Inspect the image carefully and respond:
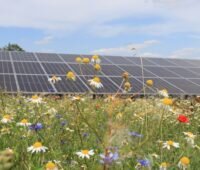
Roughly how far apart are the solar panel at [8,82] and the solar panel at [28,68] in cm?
89

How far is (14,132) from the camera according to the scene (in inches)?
165

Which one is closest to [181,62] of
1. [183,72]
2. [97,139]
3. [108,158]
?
[183,72]

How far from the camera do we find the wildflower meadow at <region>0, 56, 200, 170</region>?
177 cm

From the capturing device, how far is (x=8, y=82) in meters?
12.8

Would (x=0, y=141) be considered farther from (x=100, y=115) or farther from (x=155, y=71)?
(x=155, y=71)

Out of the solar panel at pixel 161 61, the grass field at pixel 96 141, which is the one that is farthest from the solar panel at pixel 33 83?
the solar panel at pixel 161 61

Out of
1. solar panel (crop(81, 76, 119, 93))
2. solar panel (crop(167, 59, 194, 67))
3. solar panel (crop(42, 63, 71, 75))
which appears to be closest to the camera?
solar panel (crop(81, 76, 119, 93))

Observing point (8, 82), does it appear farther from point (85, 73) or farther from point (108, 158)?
point (108, 158)

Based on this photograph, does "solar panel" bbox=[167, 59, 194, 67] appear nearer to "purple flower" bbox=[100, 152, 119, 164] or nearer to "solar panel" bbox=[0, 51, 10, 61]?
"solar panel" bbox=[0, 51, 10, 61]

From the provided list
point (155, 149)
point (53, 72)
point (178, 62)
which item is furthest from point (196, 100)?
point (178, 62)

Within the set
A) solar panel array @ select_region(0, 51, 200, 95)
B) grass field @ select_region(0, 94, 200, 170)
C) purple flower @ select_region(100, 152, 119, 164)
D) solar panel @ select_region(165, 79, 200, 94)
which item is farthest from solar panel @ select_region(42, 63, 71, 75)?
purple flower @ select_region(100, 152, 119, 164)

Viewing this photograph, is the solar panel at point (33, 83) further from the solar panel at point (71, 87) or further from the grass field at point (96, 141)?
the grass field at point (96, 141)

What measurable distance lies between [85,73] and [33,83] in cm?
224

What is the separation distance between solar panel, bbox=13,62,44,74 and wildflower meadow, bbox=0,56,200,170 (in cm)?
799
